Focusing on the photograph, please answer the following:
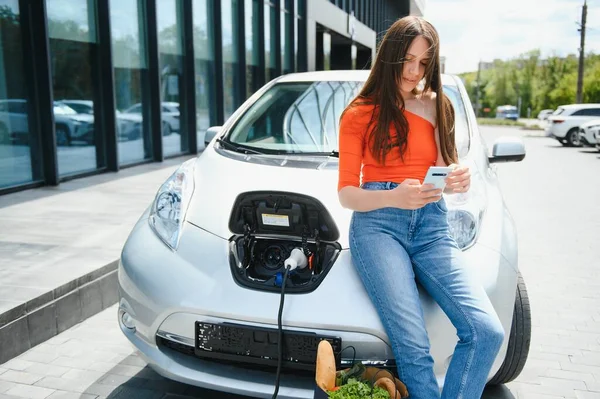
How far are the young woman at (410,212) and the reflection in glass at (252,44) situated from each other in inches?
569

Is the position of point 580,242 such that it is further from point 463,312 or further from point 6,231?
point 6,231

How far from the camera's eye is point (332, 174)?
2.90 meters

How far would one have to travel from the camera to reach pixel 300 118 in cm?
370

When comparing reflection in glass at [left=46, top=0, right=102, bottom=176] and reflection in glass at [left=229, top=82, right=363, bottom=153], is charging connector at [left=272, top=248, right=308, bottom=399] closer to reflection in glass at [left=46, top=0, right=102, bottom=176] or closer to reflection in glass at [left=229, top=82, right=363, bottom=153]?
reflection in glass at [left=229, top=82, right=363, bottom=153]

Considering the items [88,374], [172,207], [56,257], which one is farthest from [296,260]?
[56,257]

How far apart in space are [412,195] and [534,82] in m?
79.3

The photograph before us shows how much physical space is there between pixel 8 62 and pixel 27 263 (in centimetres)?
452

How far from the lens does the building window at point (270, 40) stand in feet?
59.3

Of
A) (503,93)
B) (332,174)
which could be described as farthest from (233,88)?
(503,93)

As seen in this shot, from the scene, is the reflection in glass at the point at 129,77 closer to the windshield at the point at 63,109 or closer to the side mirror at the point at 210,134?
the windshield at the point at 63,109

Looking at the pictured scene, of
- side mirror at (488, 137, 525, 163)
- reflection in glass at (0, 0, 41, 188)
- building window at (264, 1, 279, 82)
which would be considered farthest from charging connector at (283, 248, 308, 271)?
building window at (264, 1, 279, 82)

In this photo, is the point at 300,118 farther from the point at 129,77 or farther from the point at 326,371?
the point at 129,77

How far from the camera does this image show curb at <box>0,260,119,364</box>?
3.39 metres

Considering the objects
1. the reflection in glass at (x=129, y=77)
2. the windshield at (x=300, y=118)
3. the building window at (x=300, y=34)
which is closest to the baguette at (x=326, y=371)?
the windshield at (x=300, y=118)
